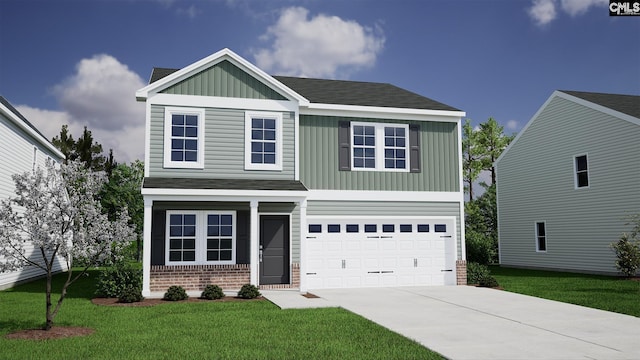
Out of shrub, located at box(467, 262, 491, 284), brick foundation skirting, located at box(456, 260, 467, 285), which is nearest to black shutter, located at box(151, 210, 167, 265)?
brick foundation skirting, located at box(456, 260, 467, 285)

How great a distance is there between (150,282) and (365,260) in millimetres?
7135

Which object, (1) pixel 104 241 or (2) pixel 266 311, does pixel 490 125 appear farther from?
(1) pixel 104 241

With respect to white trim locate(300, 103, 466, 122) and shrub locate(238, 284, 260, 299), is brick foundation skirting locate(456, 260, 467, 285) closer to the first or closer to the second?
white trim locate(300, 103, 466, 122)

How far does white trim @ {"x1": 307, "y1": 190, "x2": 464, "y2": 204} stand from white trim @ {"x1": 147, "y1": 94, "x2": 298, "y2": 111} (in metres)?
3.01

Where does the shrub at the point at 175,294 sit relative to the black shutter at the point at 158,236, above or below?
below

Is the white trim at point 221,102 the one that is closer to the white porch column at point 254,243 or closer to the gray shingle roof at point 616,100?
the white porch column at point 254,243

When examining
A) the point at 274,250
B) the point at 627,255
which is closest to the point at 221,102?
the point at 274,250

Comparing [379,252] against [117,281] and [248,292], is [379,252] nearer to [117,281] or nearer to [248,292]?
[248,292]

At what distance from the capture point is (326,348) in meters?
8.95

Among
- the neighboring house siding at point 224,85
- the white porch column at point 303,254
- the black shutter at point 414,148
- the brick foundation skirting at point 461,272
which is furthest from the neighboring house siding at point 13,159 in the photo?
the brick foundation skirting at point 461,272

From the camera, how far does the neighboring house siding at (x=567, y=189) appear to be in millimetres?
23000

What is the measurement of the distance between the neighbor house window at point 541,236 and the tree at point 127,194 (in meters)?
21.7

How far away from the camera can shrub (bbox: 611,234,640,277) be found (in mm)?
20719

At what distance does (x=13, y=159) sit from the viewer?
2033 cm
